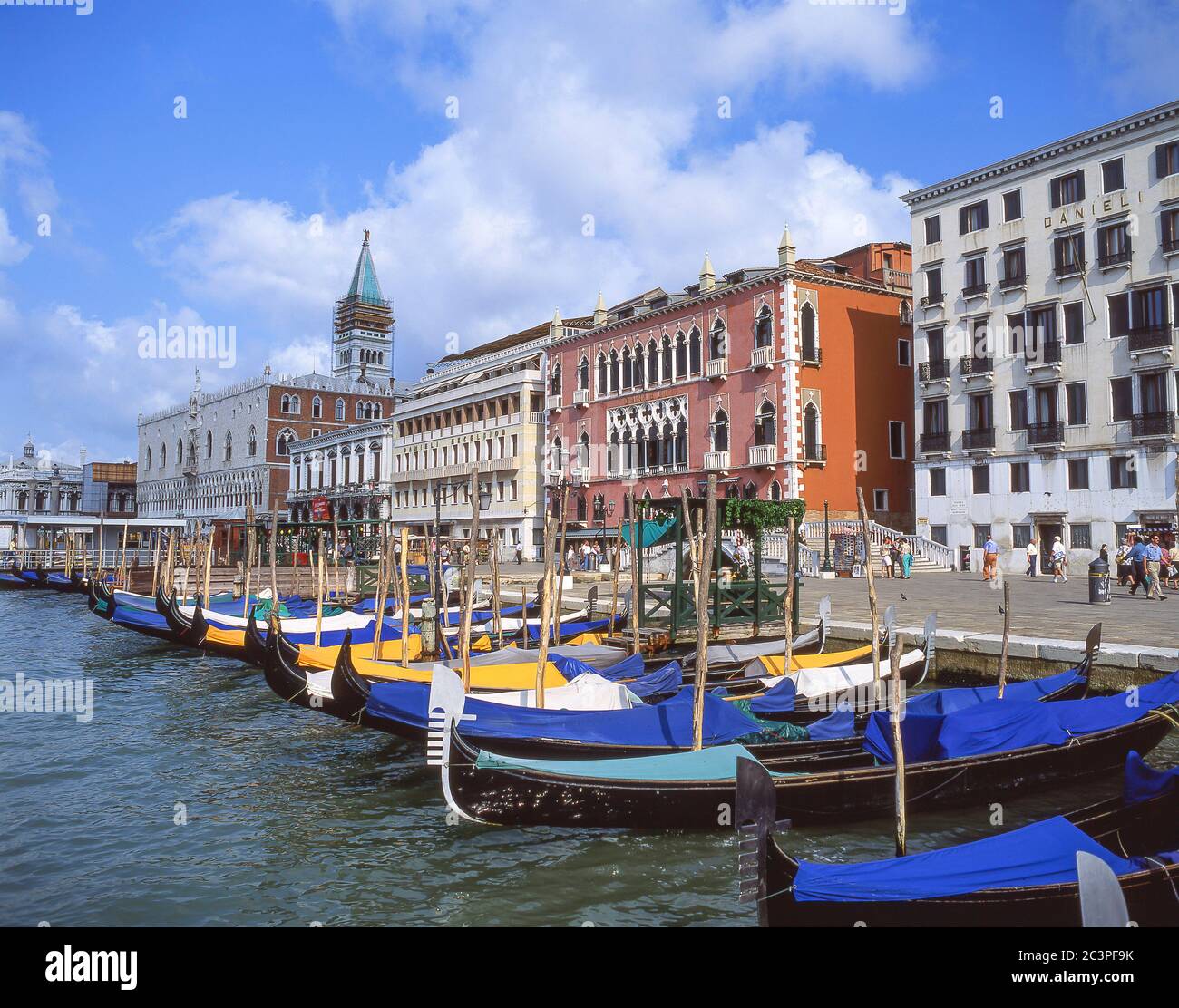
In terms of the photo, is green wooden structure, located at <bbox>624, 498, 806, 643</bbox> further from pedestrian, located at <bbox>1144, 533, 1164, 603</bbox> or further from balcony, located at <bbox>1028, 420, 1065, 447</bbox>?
balcony, located at <bbox>1028, 420, 1065, 447</bbox>

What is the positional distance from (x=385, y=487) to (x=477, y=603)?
32295 mm

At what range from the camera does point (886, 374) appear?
33.1 metres

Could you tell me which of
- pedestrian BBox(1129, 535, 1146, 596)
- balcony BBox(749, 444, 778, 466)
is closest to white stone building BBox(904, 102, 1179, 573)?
balcony BBox(749, 444, 778, 466)

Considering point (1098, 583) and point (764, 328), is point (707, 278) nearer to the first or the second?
point (764, 328)

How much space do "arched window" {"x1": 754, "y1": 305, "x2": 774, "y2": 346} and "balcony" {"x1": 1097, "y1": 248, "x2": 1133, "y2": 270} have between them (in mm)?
9471

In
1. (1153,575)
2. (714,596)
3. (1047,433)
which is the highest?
(1047,433)

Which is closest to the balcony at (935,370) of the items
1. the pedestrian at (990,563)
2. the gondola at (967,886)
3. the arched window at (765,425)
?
the arched window at (765,425)

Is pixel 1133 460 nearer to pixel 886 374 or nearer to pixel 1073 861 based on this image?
pixel 886 374

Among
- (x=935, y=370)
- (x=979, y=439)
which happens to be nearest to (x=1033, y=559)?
(x=979, y=439)

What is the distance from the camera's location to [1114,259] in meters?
25.1

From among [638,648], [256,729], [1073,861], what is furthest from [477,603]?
[1073,861]

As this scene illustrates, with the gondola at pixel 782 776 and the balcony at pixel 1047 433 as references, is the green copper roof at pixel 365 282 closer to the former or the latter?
the balcony at pixel 1047 433

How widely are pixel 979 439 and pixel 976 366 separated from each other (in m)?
2.13

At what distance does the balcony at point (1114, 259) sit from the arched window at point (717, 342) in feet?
38.3
